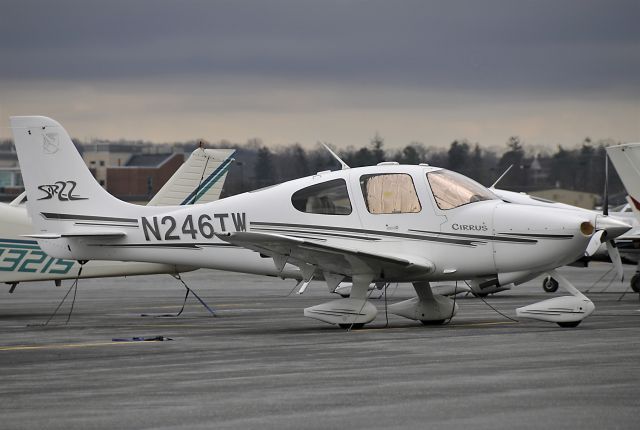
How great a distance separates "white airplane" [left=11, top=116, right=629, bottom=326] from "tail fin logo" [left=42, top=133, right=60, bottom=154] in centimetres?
1

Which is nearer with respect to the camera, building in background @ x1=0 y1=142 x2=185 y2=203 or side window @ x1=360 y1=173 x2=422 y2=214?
side window @ x1=360 y1=173 x2=422 y2=214

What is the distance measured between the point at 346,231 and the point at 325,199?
558mm

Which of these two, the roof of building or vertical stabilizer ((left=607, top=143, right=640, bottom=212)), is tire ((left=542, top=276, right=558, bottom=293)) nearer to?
vertical stabilizer ((left=607, top=143, right=640, bottom=212))

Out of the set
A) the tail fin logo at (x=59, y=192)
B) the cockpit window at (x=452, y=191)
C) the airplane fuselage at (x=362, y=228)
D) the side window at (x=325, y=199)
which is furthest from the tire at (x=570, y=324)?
the tail fin logo at (x=59, y=192)

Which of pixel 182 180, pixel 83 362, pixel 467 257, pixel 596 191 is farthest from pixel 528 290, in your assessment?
pixel 596 191

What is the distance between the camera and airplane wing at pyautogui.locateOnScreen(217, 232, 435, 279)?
15.3 m

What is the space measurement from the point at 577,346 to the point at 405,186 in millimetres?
3911

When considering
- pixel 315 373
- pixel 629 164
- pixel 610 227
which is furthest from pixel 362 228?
pixel 629 164

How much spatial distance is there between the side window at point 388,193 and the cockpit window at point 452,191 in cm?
32

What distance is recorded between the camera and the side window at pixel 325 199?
53.9 feet

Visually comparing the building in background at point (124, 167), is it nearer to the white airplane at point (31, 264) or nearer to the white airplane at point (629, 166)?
the white airplane at point (31, 264)

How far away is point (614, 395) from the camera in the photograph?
9.51m

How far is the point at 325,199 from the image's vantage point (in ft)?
54.3

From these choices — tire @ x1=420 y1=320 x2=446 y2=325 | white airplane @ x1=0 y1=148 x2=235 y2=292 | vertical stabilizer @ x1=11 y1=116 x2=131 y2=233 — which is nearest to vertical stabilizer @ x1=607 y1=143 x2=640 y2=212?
tire @ x1=420 y1=320 x2=446 y2=325
